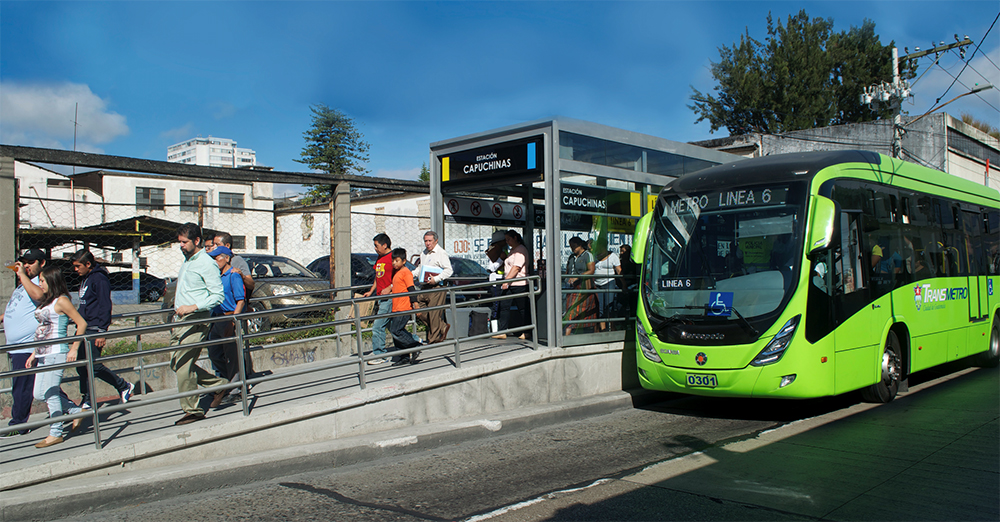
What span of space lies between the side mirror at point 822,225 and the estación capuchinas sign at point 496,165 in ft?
10.7

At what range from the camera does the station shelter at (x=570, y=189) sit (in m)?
8.74

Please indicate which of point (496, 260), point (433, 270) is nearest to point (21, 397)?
point (433, 270)

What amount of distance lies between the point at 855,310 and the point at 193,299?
710cm

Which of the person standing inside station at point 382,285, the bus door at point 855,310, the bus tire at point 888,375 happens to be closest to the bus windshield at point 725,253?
the bus door at point 855,310

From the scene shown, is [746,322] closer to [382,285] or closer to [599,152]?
[599,152]

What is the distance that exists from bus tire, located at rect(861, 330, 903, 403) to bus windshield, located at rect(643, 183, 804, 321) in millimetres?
2134

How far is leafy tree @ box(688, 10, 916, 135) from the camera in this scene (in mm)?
47688

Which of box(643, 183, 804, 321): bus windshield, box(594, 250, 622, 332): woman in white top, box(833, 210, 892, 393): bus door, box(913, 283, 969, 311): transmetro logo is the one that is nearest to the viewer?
box(643, 183, 804, 321): bus windshield

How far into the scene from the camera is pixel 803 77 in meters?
47.9

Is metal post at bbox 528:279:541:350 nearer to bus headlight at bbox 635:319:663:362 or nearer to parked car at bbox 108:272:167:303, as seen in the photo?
bus headlight at bbox 635:319:663:362

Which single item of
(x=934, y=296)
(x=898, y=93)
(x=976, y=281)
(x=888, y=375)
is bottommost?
(x=888, y=375)

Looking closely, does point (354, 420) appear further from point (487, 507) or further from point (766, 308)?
point (766, 308)

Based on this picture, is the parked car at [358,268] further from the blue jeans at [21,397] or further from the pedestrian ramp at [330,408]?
the blue jeans at [21,397]

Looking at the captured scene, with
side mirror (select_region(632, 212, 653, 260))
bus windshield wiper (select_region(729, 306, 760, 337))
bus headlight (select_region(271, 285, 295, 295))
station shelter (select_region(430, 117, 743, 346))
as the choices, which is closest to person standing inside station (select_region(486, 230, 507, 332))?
station shelter (select_region(430, 117, 743, 346))
